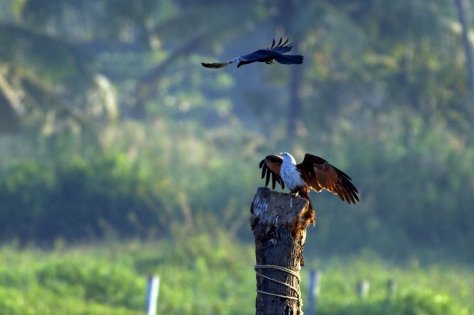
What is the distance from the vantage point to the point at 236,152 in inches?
1067

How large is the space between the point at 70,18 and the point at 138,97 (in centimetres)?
289

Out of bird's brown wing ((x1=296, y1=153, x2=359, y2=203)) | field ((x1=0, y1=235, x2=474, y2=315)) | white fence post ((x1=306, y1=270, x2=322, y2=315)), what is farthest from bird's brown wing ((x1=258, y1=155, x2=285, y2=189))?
field ((x1=0, y1=235, x2=474, y2=315))

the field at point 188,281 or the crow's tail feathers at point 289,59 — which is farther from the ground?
the field at point 188,281

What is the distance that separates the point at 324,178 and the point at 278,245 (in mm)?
459

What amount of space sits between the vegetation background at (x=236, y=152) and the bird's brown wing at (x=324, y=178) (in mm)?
8735

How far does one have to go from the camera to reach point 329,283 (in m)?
16.9

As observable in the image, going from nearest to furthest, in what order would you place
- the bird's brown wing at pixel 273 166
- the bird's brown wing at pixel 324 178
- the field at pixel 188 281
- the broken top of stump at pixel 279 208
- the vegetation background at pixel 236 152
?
1. the broken top of stump at pixel 279 208
2. the bird's brown wing at pixel 324 178
3. the bird's brown wing at pixel 273 166
4. the field at pixel 188 281
5. the vegetation background at pixel 236 152

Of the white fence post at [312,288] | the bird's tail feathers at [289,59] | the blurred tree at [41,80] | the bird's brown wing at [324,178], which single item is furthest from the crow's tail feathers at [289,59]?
the blurred tree at [41,80]

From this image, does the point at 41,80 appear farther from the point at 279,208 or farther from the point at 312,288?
the point at 279,208

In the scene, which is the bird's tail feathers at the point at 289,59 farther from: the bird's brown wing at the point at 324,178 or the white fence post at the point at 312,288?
the white fence post at the point at 312,288

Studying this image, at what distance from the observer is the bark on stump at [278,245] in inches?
250

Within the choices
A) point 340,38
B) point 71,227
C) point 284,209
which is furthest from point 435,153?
point 284,209

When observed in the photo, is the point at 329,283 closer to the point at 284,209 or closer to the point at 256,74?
the point at 284,209

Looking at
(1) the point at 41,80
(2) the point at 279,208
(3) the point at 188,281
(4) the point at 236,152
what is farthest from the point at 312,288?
(4) the point at 236,152
